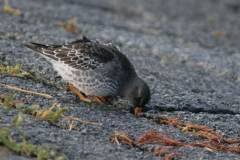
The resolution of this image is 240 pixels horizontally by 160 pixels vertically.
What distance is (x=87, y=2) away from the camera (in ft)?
29.5

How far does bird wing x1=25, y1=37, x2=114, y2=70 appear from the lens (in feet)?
14.6

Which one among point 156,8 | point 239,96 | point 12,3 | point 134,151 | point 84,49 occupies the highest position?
point 156,8

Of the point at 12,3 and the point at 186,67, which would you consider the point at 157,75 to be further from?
the point at 12,3

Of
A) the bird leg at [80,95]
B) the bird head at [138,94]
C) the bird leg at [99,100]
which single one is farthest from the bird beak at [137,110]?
the bird leg at [80,95]

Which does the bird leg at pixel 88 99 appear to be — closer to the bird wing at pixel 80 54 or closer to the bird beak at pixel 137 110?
the bird wing at pixel 80 54

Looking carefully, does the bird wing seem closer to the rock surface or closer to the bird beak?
the rock surface

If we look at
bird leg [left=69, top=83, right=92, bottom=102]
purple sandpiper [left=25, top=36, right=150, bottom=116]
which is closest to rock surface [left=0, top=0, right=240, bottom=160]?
bird leg [left=69, top=83, right=92, bottom=102]

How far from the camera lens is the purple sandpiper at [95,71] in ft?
14.4

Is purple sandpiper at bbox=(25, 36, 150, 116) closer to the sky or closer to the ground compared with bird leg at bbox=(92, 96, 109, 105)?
closer to the sky

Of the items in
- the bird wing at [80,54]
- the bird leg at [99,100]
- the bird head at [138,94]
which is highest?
the bird wing at [80,54]

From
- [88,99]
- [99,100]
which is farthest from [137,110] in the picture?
[88,99]

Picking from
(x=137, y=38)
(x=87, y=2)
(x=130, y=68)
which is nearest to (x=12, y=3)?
(x=87, y=2)

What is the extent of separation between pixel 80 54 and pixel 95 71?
A: 0.38 meters

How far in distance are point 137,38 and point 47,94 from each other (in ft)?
10.8
